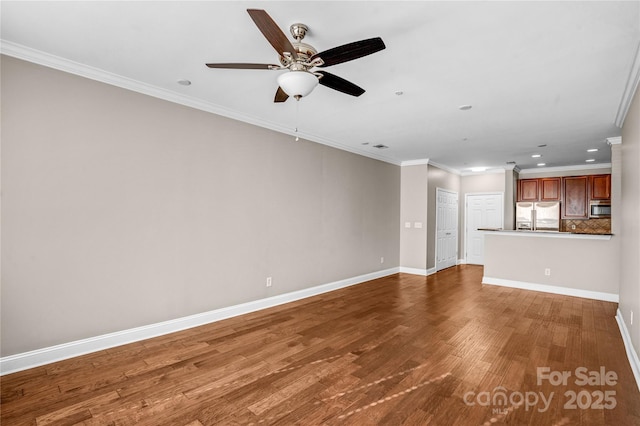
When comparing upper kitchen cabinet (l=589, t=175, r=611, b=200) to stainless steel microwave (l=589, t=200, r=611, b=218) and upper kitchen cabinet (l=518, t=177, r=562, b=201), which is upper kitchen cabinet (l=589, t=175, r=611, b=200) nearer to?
stainless steel microwave (l=589, t=200, r=611, b=218)

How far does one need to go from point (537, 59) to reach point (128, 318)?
4408mm

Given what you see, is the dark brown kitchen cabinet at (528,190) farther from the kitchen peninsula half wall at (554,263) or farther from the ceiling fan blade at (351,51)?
the ceiling fan blade at (351,51)

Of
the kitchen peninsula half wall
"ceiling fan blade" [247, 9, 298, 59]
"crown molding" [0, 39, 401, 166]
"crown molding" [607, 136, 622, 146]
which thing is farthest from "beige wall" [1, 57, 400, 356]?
"crown molding" [607, 136, 622, 146]

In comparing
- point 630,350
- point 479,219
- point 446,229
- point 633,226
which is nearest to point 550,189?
point 479,219

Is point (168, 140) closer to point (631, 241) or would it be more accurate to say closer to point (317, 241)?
point (317, 241)

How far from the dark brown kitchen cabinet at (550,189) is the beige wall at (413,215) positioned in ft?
10.3

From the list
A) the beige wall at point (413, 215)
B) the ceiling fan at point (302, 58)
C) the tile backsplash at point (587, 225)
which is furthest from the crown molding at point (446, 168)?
the ceiling fan at point (302, 58)

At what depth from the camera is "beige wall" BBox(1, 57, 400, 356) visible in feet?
8.43

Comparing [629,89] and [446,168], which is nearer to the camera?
[629,89]

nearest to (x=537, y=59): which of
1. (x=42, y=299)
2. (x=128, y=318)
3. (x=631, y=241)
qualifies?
(x=631, y=241)

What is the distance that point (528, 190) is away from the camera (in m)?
7.70

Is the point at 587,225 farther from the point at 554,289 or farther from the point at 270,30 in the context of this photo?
the point at 270,30

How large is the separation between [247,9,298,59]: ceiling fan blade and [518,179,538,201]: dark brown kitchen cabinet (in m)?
7.81

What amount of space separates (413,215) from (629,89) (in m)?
4.27
